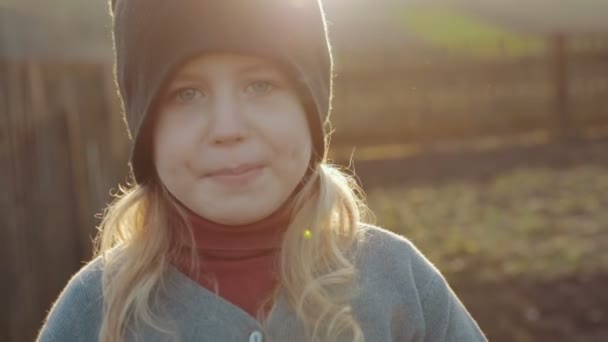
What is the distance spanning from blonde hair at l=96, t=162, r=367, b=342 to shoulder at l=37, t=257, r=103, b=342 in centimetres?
3

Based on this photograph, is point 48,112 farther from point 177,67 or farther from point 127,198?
point 177,67

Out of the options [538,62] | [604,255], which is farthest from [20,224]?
[538,62]

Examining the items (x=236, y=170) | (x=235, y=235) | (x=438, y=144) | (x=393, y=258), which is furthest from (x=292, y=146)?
(x=438, y=144)

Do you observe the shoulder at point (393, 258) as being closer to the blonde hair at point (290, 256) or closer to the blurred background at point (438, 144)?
the blonde hair at point (290, 256)

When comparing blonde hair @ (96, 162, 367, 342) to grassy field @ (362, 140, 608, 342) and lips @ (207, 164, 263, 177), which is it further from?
grassy field @ (362, 140, 608, 342)

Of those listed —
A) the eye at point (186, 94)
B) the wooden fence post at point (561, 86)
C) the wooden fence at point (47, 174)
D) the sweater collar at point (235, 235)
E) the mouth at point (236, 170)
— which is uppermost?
the eye at point (186, 94)

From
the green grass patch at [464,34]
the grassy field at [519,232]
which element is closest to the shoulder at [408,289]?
the grassy field at [519,232]

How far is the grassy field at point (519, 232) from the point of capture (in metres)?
5.29

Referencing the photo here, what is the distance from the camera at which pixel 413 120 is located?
38.6 ft

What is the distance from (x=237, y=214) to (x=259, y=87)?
26 cm

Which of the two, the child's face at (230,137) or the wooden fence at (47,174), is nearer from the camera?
the child's face at (230,137)

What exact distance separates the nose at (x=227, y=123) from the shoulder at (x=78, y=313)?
18.8 inches

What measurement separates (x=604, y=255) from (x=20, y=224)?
356 centimetres

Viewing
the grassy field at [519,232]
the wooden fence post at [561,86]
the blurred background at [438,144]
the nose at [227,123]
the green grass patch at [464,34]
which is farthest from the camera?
the green grass patch at [464,34]
